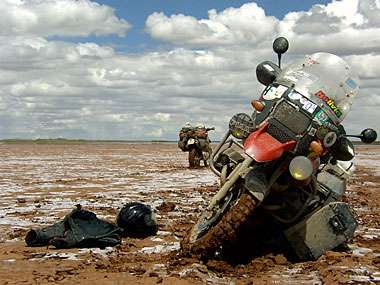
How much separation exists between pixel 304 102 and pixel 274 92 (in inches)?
17.8

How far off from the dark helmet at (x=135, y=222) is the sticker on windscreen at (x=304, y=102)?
10.2ft

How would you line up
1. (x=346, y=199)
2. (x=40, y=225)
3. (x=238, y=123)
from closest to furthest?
(x=238, y=123) < (x=40, y=225) < (x=346, y=199)

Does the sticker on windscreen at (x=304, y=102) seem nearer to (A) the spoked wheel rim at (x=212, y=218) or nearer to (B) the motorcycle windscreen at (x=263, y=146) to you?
(B) the motorcycle windscreen at (x=263, y=146)

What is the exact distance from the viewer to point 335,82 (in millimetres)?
6910

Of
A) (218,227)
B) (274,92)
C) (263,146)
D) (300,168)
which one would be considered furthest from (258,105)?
(218,227)

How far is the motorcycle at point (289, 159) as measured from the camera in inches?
244

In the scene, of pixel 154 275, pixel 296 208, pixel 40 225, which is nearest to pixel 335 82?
pixel 296 208

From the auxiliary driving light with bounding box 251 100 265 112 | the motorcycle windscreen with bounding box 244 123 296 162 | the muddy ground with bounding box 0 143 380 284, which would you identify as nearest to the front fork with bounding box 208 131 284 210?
the motorcycle windscreen with bounding box 244 123 296 162

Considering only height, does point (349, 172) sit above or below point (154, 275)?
above

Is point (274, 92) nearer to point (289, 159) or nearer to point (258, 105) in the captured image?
point (258, 105)

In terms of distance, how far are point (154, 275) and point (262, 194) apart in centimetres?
145

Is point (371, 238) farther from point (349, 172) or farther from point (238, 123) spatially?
point (238, 123)

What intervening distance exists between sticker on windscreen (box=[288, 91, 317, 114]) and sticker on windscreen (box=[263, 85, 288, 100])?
0.16 meters

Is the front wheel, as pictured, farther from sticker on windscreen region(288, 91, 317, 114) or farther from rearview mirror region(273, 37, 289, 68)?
rearview mirror region(273, 37, 289, 68)
